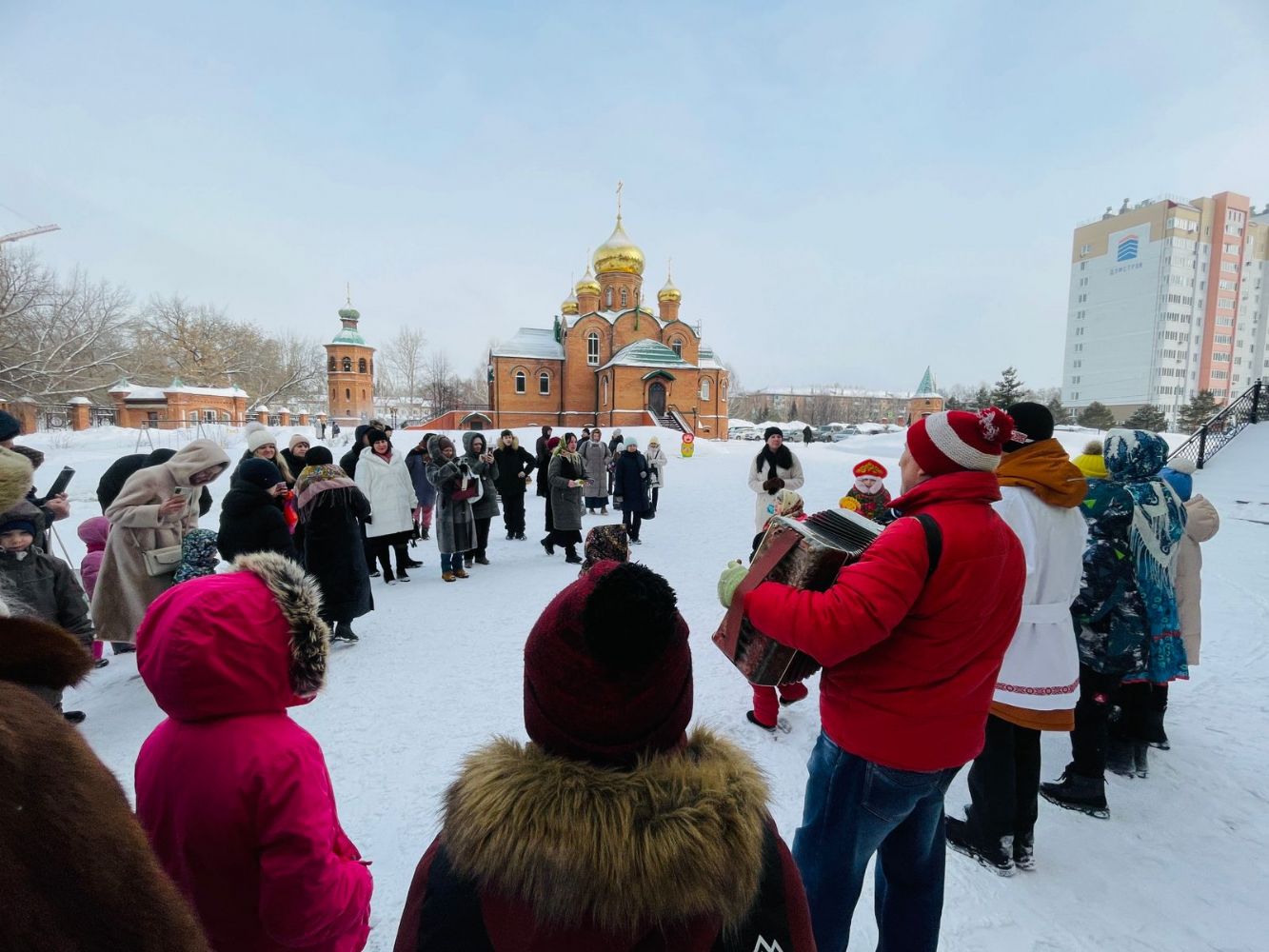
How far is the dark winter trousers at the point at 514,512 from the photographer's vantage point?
29.7 ft

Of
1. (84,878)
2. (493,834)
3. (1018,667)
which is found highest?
(84,878)

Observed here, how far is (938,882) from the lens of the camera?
1.95 m

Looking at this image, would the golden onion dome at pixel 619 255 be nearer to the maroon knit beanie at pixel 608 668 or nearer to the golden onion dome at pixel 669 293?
the golden onion dome at pixel 669 293

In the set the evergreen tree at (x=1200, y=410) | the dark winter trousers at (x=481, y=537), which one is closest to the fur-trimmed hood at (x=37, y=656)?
the dark winter trousers at (x=481, y=537)

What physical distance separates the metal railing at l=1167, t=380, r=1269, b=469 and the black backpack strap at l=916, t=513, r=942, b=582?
18.0 meters

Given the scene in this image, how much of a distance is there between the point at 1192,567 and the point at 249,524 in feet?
20.9

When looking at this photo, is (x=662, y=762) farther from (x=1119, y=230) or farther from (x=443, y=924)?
(x=1119, y=230)

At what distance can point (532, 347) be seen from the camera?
38.1 metres

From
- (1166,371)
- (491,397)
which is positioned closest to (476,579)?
(491,397)

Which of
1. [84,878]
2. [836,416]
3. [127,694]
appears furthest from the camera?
[836,416]

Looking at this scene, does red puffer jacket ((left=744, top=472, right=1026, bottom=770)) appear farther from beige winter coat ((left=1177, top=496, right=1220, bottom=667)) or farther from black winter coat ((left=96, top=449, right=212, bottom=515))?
black winter coat ((left=96, top=449, right=212, bottom=515))

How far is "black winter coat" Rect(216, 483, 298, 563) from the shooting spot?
13.3ft

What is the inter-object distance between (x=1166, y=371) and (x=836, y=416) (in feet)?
127

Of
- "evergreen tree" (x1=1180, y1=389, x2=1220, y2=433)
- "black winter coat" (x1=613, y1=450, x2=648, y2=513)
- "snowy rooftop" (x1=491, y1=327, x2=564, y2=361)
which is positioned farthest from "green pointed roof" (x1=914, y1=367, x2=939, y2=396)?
"black winter coat" (x1=613, y1=450, x2=648, y2=513)
